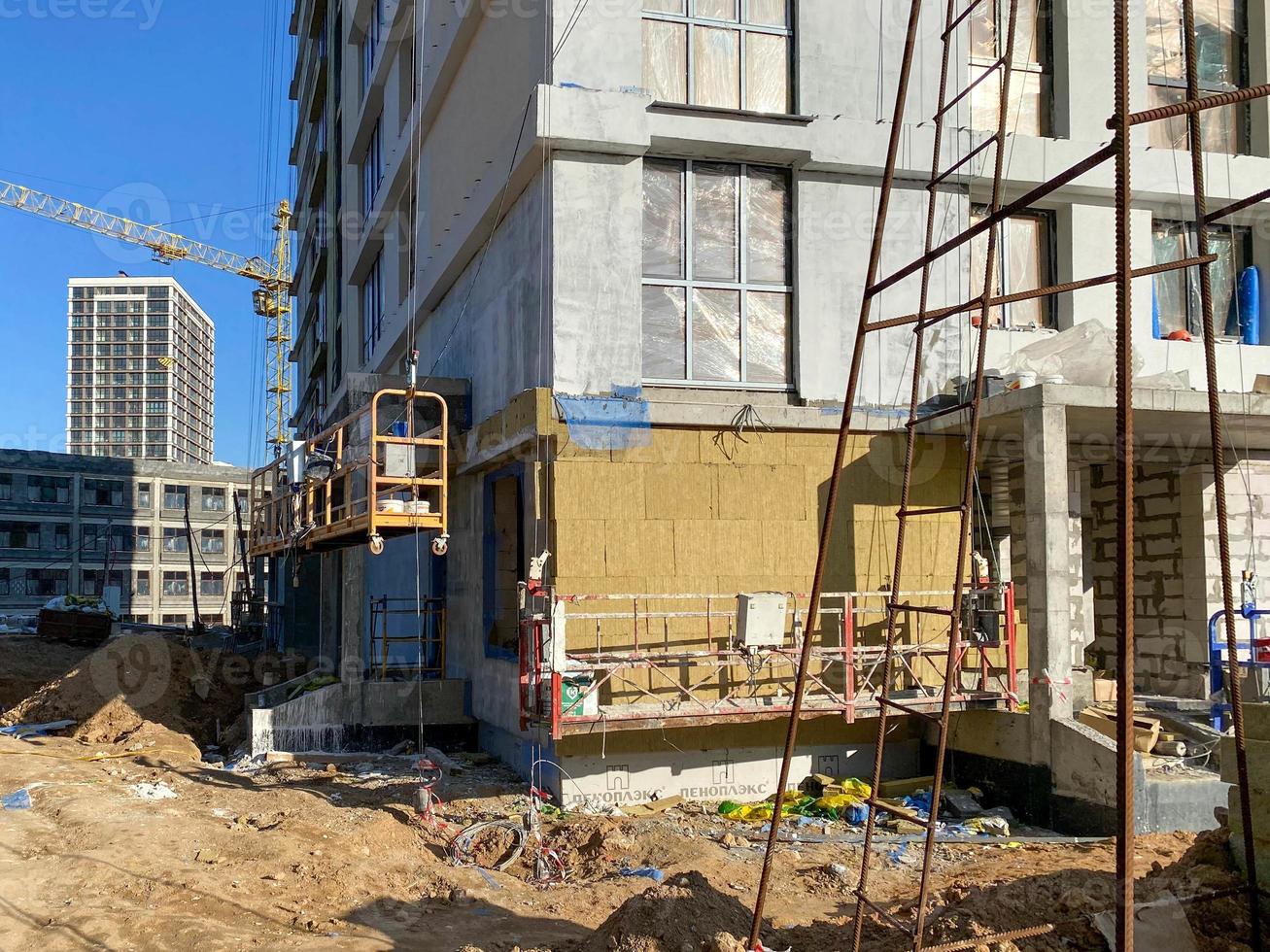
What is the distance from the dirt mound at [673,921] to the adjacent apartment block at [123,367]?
6213 inches

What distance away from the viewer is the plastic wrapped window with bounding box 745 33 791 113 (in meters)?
13.7

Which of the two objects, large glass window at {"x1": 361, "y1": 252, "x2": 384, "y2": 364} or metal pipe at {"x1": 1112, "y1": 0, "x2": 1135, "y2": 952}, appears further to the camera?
large glass window at {"x1": 361, "y1": 252, "x2": 384, "y2": 364}

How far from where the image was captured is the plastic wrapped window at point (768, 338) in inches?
536

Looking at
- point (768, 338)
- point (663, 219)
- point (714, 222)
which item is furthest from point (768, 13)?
point (768, 338)

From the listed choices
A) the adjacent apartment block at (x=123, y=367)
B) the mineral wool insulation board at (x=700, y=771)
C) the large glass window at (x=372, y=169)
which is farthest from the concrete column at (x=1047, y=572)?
the adjacent apartment block at (x=123, y=367)

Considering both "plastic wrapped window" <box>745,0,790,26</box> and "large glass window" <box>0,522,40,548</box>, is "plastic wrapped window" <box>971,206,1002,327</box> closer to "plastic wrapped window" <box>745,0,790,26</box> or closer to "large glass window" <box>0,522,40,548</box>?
"plastic wrapped window" <box>745,0,790,26</box>

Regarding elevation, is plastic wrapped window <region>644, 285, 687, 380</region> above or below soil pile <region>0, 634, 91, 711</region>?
above

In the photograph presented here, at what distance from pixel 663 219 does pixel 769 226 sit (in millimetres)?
1482

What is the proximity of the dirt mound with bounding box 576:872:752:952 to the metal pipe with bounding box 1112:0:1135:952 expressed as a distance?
106 inches

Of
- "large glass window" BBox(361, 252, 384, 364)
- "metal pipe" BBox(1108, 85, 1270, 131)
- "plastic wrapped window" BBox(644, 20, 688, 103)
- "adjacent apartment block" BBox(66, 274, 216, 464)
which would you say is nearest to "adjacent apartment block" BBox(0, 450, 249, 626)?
"large glass window" BBox(361, 252, 384, 364)

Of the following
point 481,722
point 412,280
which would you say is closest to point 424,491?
point 481,722

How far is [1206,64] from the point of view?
52.9 feet

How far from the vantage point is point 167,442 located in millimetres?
154250

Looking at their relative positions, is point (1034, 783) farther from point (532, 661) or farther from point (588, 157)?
point (588, 157)
